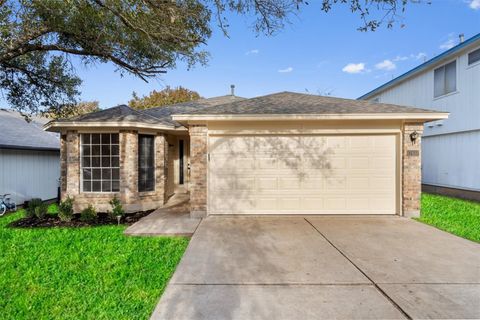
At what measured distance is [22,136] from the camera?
1150cm

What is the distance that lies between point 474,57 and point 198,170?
10666 millimetres

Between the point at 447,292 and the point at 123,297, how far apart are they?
4.14 meters

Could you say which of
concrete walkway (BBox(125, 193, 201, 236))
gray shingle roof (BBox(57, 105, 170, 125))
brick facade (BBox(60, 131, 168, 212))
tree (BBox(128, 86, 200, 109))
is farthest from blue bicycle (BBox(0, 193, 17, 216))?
tree (BBox(128, 86, 200, 109))

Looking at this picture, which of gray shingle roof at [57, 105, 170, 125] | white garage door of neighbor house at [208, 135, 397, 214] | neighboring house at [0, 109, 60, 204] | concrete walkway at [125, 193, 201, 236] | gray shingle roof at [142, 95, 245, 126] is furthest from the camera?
gray shingle roof at [142, 95, 245, 126]

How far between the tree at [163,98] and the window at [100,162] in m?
23.9

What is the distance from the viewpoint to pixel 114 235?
633cm

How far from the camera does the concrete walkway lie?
6234 mm

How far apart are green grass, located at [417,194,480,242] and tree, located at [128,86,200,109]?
89.5 feet

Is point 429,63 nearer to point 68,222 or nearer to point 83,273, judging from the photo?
point 83,273

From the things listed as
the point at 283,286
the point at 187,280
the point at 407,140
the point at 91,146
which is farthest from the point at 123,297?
the point at 407,140

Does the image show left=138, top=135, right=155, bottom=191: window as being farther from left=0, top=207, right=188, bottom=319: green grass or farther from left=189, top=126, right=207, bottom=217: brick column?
left=0, top=207, right=188, bottom=319: green grass

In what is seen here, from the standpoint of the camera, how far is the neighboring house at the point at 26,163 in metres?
9.64

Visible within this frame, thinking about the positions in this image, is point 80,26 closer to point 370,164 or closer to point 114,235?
point 114,235

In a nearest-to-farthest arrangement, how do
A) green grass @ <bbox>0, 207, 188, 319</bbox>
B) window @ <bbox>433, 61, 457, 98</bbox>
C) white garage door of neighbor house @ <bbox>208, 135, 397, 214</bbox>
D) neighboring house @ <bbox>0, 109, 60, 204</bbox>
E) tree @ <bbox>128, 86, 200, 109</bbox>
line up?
green grass @ <bbox>0, 207, 188, 319</bbox>, white garage door of neighbor house @ <bbox>208, 135, 397, 214</bbox>, neighboring house @ <bbox>0, 109, 60, 204</bbox>, window @ <bbox>433, 61, 457, 98</bbox>, tree @ <bbox>128, 86, 200, 109</bbox>
